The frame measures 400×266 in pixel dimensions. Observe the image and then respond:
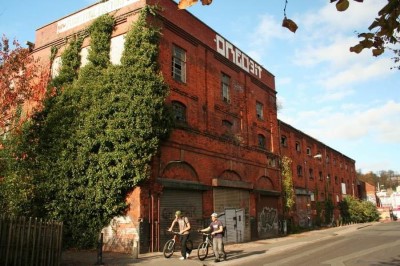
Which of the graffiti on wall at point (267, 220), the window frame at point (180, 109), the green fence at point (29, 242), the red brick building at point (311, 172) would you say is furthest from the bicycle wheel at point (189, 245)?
the red brick building at point (311, 172)

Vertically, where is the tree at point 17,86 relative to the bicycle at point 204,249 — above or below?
above

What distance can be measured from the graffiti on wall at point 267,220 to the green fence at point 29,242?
711 inches

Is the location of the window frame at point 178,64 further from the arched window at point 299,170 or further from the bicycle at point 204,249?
the arched window at point 299,170

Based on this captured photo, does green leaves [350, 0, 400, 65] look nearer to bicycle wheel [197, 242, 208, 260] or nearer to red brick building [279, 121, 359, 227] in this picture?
bicycle wheel [197, 242, 208, 260]

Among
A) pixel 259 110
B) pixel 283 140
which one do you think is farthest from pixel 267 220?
pixel 283 140

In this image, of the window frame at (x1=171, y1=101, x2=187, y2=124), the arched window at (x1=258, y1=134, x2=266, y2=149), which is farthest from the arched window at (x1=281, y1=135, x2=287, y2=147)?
the window frame at (x1=171, y1=101, x2=187, y2=124)

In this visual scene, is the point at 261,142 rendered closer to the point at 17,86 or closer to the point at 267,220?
the point at 267,220

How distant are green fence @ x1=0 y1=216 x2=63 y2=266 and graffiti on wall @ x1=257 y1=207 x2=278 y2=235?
59.2 feet

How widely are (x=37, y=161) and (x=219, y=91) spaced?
1140 cm

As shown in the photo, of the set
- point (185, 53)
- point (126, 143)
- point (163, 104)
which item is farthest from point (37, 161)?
point (185, 53)

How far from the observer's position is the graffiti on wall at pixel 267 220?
2689 cm

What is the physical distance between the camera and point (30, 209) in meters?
18.3

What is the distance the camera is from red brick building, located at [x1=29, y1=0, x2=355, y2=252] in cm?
1798

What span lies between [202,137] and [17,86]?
31.7 feet
